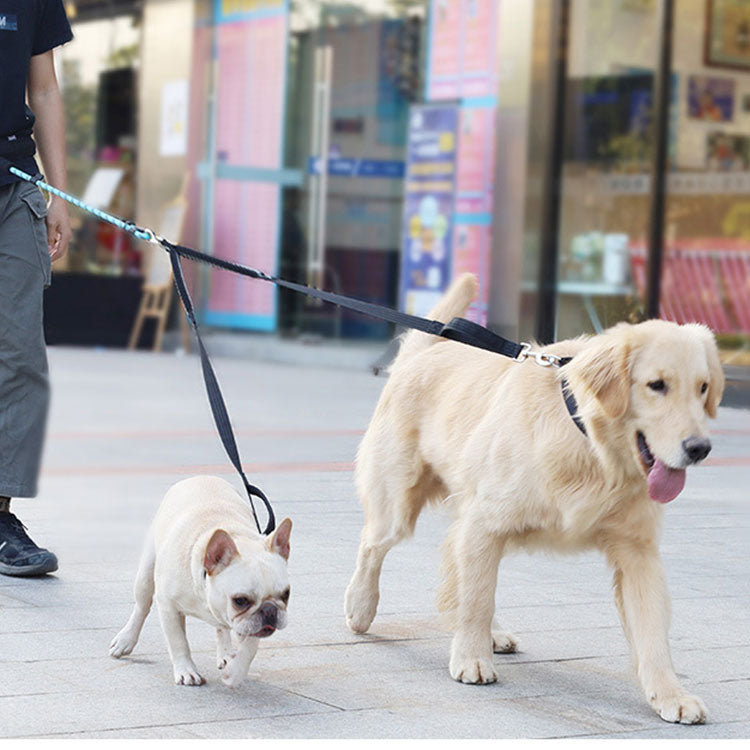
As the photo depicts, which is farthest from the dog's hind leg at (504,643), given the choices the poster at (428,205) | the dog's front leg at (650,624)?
the poster at (428,205)

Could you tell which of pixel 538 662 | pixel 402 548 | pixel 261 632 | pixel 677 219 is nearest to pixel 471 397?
pixel 538 662

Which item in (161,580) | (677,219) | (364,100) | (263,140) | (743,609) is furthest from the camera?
(263,140)

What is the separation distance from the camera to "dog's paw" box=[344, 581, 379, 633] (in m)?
4.56

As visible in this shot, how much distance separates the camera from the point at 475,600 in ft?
13.5

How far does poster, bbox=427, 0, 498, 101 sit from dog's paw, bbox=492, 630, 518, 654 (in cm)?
993

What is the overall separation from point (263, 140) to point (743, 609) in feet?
40.0

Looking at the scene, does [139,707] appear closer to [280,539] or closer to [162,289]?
[280,539]

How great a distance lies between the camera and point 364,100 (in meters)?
15.5

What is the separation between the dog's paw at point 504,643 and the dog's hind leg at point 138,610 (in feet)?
3.42

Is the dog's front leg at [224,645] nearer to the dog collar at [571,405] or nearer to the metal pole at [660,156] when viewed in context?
the dog collar at [571,405]

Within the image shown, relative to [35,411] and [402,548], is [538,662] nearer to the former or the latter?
[402,548]

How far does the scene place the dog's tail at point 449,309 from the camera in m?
4.79

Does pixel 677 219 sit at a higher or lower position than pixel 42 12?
lower

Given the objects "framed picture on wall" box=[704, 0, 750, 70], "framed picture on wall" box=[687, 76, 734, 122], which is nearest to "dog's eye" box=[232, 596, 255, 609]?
"framed picture on wall" box=[687, 76, 734, 122]
